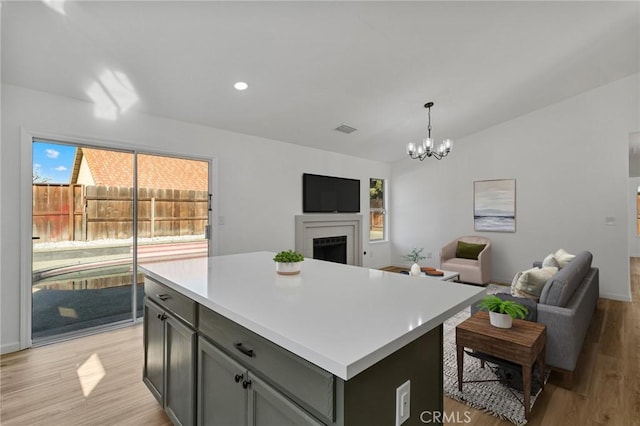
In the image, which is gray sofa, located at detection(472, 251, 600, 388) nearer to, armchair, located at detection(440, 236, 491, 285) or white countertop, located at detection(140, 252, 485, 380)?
white countertop, located at detection(140, 252, 485, 380)

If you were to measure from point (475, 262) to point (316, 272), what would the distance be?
14.4ft

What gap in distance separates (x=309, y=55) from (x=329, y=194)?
299cm

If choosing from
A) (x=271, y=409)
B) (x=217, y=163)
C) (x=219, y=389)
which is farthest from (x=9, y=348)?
(x=271, y=409)

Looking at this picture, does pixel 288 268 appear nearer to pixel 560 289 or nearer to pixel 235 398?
pixel 235 398

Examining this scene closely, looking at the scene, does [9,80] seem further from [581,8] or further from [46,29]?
[581,8]

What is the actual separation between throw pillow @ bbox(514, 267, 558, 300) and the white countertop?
5.27ft

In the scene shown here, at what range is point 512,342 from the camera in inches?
78.0

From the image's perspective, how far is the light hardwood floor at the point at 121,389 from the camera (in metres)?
1.94

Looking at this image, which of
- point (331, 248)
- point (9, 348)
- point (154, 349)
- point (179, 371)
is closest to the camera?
point (179, 371)

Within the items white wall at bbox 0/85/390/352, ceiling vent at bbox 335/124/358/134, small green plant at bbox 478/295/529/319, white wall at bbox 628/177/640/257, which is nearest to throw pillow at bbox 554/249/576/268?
small green plant at bbox 478/295/529/319

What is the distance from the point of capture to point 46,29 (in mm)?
2248

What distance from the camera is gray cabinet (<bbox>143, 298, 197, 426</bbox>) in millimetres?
1509

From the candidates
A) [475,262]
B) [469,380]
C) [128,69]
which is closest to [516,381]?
[469,380]

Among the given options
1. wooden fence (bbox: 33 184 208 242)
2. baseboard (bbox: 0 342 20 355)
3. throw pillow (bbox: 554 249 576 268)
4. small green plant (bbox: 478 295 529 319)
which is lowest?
baseboard (bbox: 0 342 20 355)
